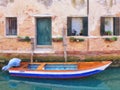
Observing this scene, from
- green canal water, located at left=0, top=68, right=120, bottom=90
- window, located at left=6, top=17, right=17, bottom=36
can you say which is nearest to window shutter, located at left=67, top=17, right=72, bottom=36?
window, located at left=6, top=17, right=17, bottom=36

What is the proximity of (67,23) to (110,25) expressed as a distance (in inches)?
79.7

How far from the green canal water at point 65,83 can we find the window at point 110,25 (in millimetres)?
2411

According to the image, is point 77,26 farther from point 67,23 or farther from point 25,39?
point 25,39

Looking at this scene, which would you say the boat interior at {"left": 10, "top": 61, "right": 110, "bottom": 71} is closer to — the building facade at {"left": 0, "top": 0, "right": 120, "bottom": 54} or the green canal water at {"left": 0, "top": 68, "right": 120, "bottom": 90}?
the green canal water at {"left": 0, "top": 68, "right": 120, "bottom": 90}

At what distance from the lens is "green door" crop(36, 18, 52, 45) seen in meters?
18.5

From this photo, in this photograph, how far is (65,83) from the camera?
1545 centimetres

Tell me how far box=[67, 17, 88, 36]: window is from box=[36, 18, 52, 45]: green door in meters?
1.02

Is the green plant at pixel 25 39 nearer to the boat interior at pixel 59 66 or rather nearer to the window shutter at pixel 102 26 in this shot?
the boat interior at pixel 59 66

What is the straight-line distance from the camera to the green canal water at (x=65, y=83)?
582 inches

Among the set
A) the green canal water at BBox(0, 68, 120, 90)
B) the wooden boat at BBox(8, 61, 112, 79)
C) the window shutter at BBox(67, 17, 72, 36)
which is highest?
the window shutter at BBox(67, 17, 72, 36)

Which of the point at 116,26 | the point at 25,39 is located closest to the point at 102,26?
the point at 116,26

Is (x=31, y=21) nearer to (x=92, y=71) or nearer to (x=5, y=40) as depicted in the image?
(x=5, y=40)

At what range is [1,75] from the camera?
54.5ft

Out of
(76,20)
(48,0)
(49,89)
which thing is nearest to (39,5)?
(48,0)
